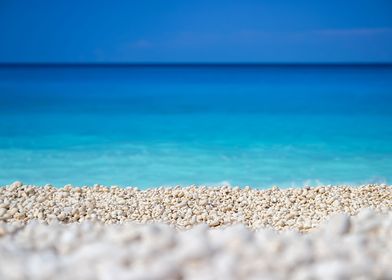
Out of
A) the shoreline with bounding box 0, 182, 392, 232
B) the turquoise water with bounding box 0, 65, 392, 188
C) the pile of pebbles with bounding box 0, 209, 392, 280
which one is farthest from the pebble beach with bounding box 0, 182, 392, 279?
the turquoise water with bounding box 0, 65, 392, 188

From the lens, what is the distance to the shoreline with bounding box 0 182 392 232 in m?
3.87

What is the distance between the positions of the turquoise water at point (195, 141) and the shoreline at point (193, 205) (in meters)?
2.15

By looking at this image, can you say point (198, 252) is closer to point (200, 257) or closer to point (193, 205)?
point (200, 257)

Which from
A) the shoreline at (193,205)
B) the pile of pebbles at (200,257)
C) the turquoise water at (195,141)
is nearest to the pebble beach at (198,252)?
the pile of pebbles at (200,257)

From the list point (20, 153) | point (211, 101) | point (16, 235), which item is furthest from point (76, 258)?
point (211, 101)

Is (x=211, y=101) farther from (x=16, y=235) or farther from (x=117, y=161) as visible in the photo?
(x=16, y=235)

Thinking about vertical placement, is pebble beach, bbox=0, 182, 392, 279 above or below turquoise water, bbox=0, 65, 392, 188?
below

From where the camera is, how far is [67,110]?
14.2 metres

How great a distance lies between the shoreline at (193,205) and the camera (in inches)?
152

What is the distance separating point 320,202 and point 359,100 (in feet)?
42.2

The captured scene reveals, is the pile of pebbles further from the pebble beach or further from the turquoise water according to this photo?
the turquoise water

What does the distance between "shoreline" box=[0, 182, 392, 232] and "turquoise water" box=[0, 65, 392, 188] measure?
84.5 inches

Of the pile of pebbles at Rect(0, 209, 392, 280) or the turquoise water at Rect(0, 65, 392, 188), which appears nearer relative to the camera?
the pile of pebbles at Rect(0, 209, 392, 280)

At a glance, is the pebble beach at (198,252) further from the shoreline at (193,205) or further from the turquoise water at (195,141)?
the turquoise water at (195,141)
